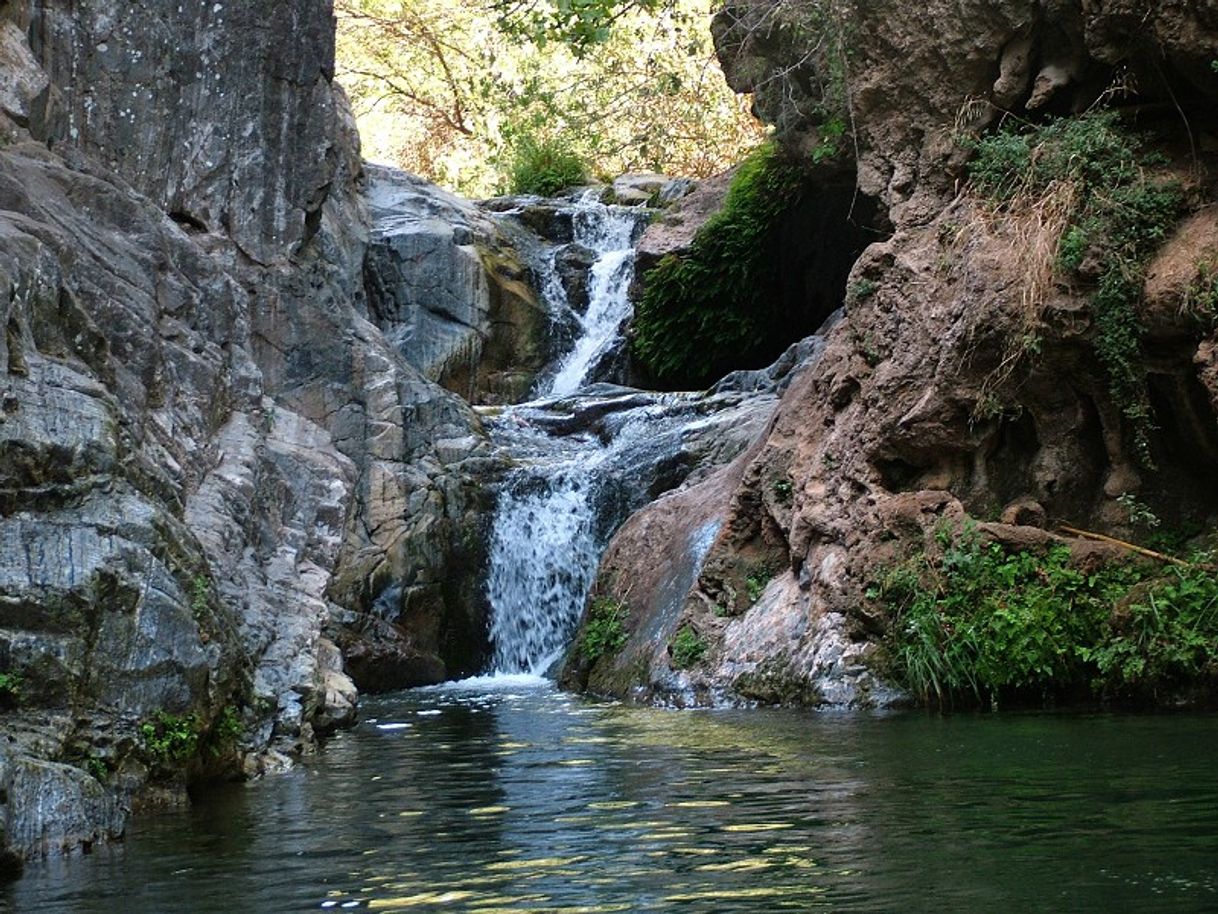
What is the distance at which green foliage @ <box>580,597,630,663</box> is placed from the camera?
1459 cm

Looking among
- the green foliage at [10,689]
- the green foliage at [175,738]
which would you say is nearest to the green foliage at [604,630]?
the green foliage at [175,738]

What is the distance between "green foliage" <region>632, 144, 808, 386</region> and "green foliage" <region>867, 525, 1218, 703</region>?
1173cm

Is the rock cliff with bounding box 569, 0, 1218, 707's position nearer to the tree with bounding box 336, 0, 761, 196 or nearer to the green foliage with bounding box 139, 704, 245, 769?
the green foliage with bounding box 139, 704, 245, 769

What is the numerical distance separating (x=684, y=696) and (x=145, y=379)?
16.6 feet

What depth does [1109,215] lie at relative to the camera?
11.6 m

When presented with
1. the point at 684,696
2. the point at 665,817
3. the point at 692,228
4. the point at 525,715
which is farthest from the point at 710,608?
the point at 692,228

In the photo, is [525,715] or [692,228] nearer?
[525,715]

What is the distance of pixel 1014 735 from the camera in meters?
9.16

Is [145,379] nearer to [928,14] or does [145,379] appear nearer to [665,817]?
[665,817]

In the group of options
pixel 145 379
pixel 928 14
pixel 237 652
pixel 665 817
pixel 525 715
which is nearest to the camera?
pixel 665 817

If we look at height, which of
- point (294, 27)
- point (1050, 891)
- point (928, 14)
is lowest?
point (1050, 891)

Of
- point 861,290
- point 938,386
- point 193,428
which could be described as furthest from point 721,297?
point 193,428

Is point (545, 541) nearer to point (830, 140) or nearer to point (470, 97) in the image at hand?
point (830, 140)

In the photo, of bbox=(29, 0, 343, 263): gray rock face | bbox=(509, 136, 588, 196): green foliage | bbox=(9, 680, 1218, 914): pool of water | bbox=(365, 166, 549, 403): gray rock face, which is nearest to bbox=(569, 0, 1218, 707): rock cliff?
bbox=(9, 680, 1218, 914): pool of water
